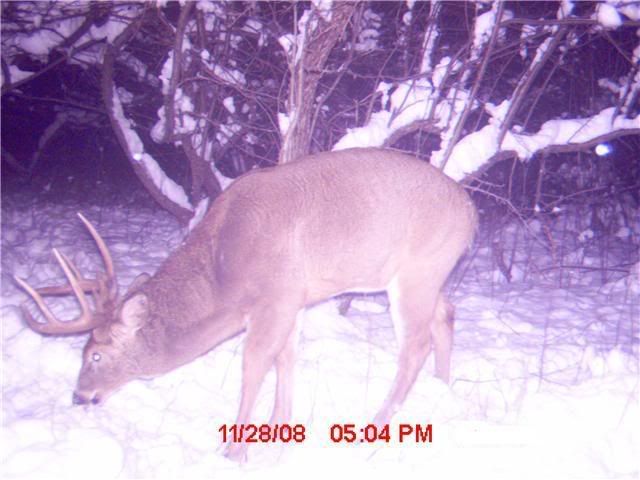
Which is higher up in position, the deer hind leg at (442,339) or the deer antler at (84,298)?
the deer antler at (84,298)

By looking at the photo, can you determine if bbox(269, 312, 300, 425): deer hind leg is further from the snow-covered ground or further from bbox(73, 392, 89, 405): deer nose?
bbox(73, 392, 89, 405): deer nose

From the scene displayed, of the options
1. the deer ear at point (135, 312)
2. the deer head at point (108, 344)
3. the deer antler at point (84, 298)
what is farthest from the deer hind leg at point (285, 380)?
the deer antler at point (84, 298)

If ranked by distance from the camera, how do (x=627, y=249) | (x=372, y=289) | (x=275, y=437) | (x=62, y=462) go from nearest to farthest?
(x=62, y=462) → (x=275, y=437) → (x=372, y=289) → (x=627, y=249)

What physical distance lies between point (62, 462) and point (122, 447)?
368 millimetres

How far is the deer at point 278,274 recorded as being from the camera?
4.16 m

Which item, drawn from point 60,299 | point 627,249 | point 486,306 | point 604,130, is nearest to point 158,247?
point 60,299

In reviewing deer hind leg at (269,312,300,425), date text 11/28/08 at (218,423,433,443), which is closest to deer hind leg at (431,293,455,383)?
date text 11/28/08 at (218,423,433,443)

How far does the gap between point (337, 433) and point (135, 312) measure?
5.03 ft

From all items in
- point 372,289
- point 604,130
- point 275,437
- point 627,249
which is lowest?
point 627,249

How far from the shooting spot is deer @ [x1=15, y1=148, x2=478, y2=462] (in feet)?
13.7

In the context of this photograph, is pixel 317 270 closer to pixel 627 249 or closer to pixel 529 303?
pixel 529 303

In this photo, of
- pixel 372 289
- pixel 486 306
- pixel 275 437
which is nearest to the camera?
pixel 275 437

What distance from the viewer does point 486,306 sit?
681 cm
